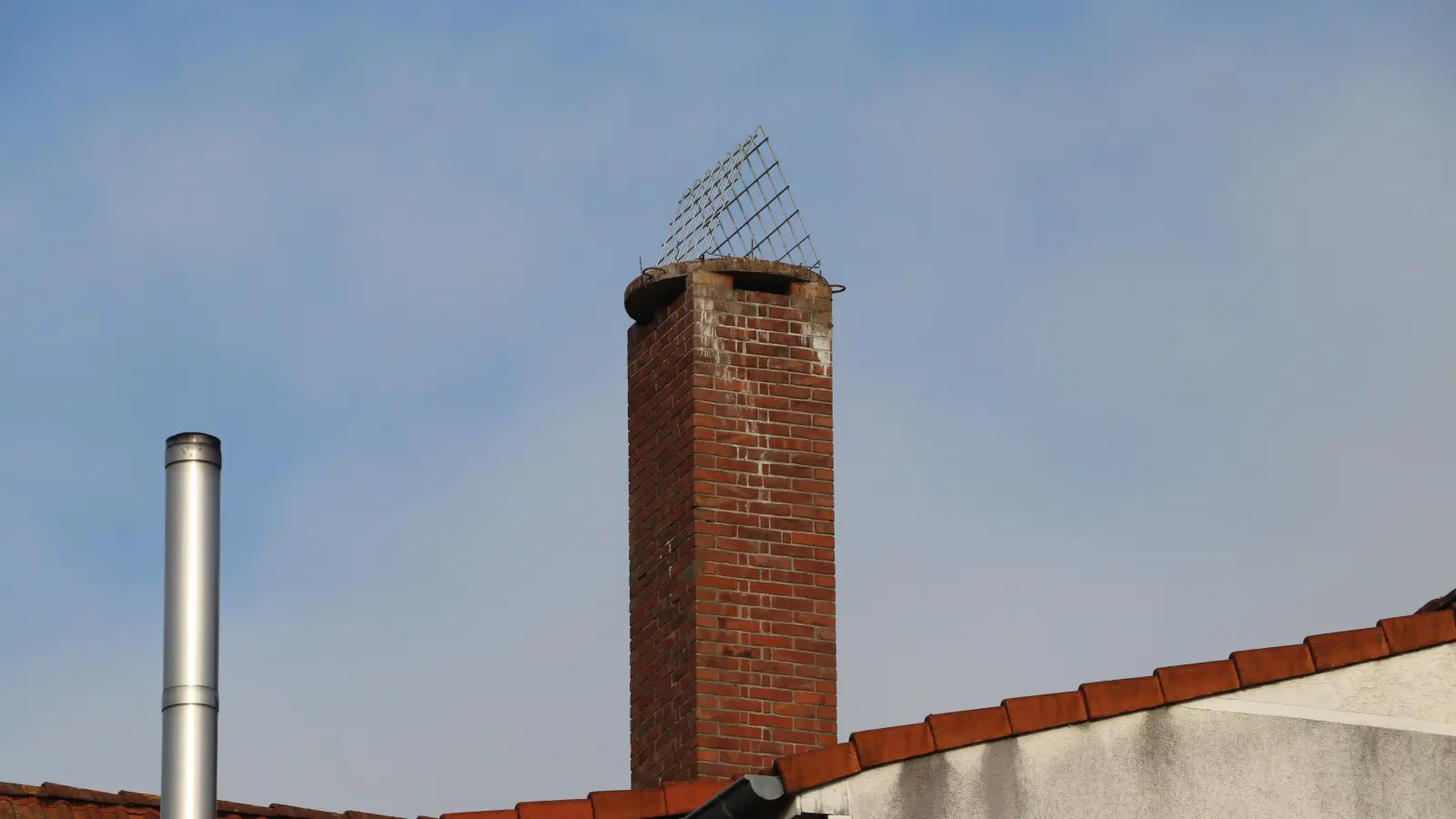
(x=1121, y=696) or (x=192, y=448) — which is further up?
(x=192, y=448)

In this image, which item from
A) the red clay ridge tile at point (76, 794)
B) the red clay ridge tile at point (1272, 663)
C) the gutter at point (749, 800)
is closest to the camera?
the gutter at point (749, 800)

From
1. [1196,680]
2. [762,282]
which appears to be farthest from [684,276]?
A: [1196,680]

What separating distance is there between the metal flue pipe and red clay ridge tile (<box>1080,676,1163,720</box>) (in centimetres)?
351

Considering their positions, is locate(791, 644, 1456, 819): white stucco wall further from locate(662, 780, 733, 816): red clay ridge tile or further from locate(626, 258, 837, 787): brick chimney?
locate(626, 258, 837, 787): brick chimney

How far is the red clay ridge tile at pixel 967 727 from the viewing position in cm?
928

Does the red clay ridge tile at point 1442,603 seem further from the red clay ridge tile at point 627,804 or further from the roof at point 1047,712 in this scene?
the red clay ridge tile at point 627,804

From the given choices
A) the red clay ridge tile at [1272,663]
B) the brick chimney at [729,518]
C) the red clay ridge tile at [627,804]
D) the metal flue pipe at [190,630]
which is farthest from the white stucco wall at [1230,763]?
the metal flue pipe at [190,630]

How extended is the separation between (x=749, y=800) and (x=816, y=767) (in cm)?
27

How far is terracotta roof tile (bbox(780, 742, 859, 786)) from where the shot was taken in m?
9.08

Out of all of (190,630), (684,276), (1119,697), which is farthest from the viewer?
(684,276)

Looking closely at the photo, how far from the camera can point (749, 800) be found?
9.09 metres

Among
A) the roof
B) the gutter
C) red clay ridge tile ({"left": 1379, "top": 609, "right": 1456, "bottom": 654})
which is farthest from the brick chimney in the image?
red clay ridge tile ({"left": 1379, "top": 609, "right": 1456, "bottom": 654})

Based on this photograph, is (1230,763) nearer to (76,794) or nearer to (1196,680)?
(1196,680)

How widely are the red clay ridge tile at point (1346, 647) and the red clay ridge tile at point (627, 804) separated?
8.56ft
